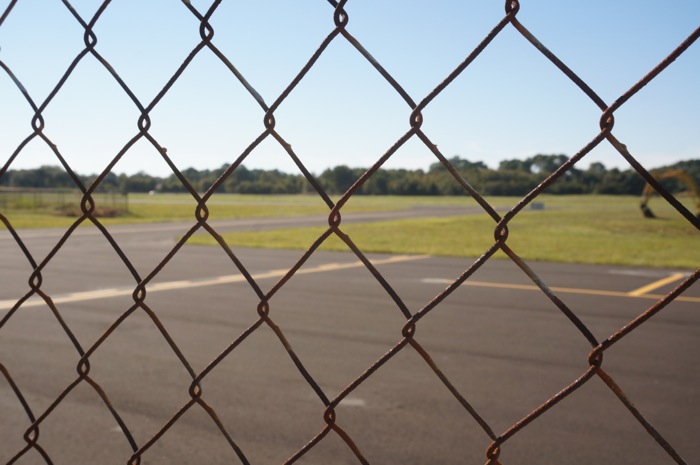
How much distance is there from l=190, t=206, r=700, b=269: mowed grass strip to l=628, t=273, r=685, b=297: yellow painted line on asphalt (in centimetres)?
150

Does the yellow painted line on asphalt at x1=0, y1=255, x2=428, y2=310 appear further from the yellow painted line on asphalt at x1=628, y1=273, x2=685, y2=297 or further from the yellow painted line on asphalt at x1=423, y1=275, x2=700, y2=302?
the yellow painted line on asphalt at x1=628, y1=273, x2=685, y2=297

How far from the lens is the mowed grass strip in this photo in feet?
46.8

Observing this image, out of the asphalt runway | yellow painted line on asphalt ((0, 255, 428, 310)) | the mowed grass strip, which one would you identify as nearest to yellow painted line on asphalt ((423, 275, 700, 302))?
the asphalt runway

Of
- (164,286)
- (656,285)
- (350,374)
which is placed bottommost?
(656,285)

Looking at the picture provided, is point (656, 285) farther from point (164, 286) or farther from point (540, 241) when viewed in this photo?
point (540, 241)

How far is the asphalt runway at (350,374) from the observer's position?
3.64 metres

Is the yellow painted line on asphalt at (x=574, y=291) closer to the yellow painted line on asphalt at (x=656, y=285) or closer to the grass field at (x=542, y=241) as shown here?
the yellow painted line on asphalt at (x=656, y=285)

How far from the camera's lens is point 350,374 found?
500 cm

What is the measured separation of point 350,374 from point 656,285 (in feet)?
22.1

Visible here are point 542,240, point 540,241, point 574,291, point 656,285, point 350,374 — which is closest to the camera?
point 350,374

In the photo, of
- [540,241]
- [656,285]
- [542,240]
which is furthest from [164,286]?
[542,240]

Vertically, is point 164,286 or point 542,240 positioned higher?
point 164,286

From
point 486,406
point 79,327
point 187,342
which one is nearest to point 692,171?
point 486,406

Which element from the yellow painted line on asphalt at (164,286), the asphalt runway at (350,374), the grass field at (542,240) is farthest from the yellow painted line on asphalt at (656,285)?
the yellow painted line on asphalt at (164,286)
